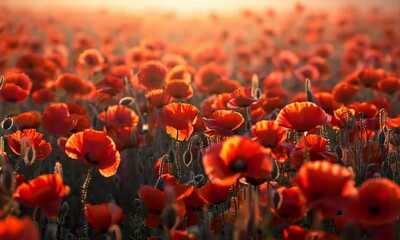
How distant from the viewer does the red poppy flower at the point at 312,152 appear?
2148 millimetres

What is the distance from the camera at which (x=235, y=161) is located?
5.80 feet

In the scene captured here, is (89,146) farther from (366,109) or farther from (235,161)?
(366,109)

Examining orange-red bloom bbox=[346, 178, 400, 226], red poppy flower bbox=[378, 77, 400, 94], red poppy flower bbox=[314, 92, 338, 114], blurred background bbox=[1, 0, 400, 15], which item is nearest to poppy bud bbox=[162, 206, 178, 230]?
orange-red bloom bbox=[346, 178, 400, 226]

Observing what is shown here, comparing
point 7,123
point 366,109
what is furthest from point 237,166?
point 366,109

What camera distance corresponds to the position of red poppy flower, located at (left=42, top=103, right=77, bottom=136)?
2758 millimetres

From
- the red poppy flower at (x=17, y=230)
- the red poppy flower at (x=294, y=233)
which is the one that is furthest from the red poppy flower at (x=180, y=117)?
the red poppy flower at (x=17, y=230)

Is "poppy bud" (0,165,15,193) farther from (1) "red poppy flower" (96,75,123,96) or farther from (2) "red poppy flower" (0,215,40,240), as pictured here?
(1) "red poppy flower" (96,75,123,96)

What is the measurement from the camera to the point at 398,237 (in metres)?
2.02

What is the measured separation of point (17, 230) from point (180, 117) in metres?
1.29

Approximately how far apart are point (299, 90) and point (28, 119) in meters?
3.87

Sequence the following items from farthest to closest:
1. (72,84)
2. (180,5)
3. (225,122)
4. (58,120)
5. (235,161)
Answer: (180,5), (72,84), (58,120), (225,122), (235,161)

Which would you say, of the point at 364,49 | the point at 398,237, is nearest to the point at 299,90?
the point at 364,49

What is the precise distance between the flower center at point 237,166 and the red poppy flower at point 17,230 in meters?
0.68

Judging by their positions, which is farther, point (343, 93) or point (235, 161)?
point (343, 93)
